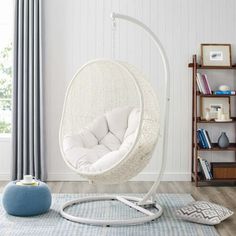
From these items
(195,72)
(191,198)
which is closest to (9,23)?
(195,72)

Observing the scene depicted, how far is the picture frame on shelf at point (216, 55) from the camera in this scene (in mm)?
5207


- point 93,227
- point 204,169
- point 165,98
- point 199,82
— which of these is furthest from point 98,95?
point 204,169

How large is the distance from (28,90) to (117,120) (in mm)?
1397

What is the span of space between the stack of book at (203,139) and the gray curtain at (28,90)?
5.38ft

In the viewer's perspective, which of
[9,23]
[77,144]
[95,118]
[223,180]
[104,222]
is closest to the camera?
[104,222]

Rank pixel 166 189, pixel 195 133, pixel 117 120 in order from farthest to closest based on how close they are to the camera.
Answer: pixel 195 133 → pixel 166 189 → pixel 117 120

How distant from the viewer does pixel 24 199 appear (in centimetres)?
356

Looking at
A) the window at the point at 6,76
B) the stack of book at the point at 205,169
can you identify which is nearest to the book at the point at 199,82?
the stack of book at the point at 205,169

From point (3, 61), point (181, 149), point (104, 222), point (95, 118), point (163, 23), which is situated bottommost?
point (104, 222)

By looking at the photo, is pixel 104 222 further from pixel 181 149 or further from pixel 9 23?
pixel 9 23

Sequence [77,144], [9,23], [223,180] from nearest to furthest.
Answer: [77,144]
[223,180]
[9,23]

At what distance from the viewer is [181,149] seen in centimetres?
533

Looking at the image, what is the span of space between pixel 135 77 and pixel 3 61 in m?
2.43

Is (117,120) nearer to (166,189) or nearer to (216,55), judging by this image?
(166,189)
